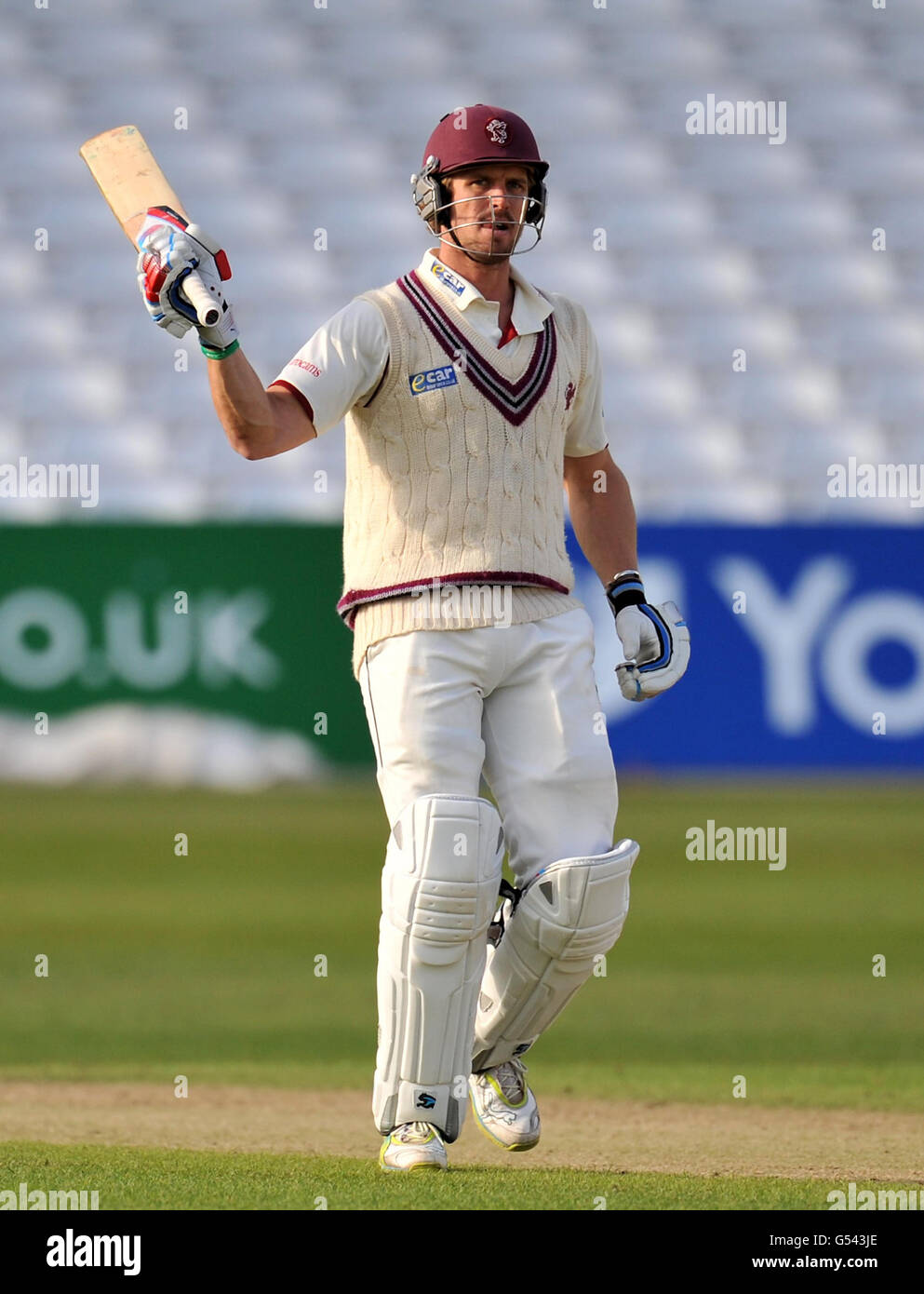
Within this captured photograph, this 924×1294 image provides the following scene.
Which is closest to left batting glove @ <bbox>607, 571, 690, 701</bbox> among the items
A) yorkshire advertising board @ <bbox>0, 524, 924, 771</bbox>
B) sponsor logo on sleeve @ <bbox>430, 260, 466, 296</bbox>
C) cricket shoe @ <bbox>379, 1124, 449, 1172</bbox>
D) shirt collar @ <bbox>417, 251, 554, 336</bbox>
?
shirt collar @ <bbox>417, 251, 554, 336</bbox>

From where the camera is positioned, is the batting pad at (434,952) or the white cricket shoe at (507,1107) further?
the white cricket shoe at (507,1107)

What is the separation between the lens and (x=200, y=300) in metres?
3.28

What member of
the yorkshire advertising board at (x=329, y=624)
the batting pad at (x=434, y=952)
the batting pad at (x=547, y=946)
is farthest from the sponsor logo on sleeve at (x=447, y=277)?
the yorkshire advertising board at (x=329, y=624)

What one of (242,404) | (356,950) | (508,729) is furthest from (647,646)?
(356,950)

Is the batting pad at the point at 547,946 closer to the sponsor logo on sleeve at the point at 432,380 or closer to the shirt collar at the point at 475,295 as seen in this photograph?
the sponsor logo on sleeve at the point at 432,380

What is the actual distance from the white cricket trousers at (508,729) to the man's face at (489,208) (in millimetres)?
751

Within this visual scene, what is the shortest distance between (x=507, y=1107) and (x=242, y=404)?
1.59 meters

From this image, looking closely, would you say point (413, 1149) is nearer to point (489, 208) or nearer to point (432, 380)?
point (432, 380)

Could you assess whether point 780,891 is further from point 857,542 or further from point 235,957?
point 235,957

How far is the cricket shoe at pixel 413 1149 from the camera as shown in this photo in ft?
12.0

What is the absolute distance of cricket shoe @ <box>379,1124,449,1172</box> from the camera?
144 inches

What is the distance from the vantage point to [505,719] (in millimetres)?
3824

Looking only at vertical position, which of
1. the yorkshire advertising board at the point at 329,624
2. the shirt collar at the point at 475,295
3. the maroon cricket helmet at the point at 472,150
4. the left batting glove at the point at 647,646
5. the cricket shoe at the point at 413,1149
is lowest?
the cricket shoe at the point at 413,1149

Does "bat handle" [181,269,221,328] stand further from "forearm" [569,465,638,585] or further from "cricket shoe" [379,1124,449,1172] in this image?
"cricket shoe" [379,1124,449,1172]
